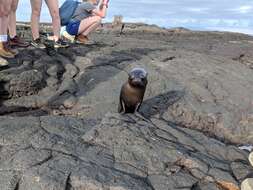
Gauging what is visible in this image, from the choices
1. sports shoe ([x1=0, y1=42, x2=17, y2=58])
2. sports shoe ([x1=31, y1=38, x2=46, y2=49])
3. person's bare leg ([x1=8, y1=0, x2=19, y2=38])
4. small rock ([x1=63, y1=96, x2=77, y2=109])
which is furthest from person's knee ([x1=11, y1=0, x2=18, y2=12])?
small rock ([x1=63, y1=96, x2=77, y2=109])

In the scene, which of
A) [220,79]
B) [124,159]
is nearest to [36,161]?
[124,159]

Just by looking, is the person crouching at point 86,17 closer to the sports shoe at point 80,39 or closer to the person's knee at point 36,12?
the sports shoe at point 80,39

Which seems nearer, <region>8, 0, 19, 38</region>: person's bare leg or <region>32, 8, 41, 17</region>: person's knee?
<region>8, 0, 19, 38</region>: person's bare leg

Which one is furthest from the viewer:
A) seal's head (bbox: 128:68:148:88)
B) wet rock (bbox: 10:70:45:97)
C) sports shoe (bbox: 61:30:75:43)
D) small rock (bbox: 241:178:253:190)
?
sports shoe (bbox: 61:30:75:43)

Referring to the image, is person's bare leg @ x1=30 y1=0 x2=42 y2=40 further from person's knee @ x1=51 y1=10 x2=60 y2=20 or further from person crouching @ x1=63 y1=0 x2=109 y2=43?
person crouching @ x1=63 y1=0 x2=109 y2=43

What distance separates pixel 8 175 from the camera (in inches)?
215

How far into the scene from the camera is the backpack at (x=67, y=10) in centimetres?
1158

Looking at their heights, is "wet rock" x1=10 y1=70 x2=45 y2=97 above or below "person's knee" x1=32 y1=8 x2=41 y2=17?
below

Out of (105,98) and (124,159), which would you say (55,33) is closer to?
(105,98)

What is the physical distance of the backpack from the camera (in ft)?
38.0

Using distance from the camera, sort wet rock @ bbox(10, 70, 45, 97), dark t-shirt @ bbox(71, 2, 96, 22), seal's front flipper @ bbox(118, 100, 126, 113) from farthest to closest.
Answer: dark t-shirt @ bbox(71, 2, 96, 22)
wet rock @ bbox(10, 70, 45, 97)
seal's front flipper @ bbox(118, 100, 126, 113)

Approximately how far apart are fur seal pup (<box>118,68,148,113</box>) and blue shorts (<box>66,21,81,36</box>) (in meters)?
3.94

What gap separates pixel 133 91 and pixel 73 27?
414cm

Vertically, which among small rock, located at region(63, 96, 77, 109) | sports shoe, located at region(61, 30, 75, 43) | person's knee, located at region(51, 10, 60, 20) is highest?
person's knee, located at region(51, 10, 60, 20)
